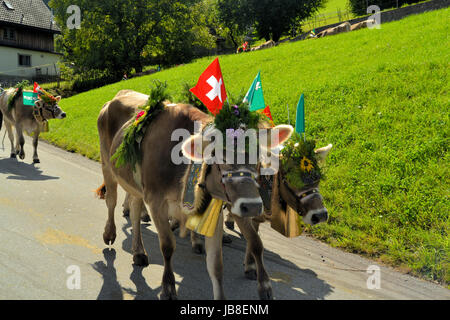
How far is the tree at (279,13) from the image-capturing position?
4694 centimetres

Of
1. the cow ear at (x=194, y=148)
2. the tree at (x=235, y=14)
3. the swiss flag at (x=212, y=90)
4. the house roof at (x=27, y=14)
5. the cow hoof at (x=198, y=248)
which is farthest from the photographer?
the tree at (x=235, y=14)

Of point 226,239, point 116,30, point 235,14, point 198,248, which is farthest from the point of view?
point 235,14

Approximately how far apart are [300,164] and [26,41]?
47.9m

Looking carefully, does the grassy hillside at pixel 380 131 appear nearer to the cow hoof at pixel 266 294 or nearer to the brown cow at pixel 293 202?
the brown cow at pixel 293 202

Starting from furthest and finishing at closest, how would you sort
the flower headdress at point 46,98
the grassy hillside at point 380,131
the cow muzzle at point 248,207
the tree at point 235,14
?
1. the tree at point 235,14
2. the flower headdress at point 46,98
3. the grassy hillside at point 380,131
4. the cow muzzle at point 248,207

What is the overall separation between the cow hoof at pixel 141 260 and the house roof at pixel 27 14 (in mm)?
44276

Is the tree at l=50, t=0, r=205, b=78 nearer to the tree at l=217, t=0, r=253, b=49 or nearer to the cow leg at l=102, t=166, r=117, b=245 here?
the tree at l=217, t=0, r=253, b=49

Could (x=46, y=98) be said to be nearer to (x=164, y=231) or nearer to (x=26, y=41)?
(x=164, y=231)

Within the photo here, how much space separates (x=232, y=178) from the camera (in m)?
3.63

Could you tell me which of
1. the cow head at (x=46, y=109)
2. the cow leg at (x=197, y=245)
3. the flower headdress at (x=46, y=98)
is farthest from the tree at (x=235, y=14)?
the cow leg at (x=197, y=245)

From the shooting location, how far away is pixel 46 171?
10.3 metres

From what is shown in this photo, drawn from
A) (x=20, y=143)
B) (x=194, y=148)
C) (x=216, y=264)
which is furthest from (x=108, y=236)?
(x=20, y=143)

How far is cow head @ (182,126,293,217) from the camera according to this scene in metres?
3.53
